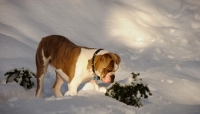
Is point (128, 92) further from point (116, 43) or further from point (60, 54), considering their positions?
point (116, 43)

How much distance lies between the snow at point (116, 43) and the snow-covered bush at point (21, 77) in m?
0.14

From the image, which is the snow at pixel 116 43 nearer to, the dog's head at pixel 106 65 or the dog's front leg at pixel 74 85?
the dog's front leg at pixel 74 85

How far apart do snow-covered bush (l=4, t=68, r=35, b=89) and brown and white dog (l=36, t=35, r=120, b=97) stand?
27 cm

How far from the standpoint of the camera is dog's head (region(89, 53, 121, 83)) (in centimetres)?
398

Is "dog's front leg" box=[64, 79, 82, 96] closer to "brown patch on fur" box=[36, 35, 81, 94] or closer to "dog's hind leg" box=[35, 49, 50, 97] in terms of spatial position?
"brown patch on fur" box=[36, 35, 81, 94]

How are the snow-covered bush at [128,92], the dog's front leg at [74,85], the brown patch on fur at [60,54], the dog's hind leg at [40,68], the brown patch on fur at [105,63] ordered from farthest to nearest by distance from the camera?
the dog's hind leg at [40,68]
the brown patch on fur at [60,54]
the dog's front leg at [74,85]
the snow-covered bush at [128,92]
the brown patch on fur at [105,63]

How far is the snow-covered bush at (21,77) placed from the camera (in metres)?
5.06

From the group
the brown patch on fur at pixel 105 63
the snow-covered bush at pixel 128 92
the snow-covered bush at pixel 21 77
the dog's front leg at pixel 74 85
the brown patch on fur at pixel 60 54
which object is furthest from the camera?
the snow-covered bush at pixel 21 77

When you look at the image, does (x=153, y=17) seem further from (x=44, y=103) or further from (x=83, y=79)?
(x=44, y=103)

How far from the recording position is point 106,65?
398 centimetres

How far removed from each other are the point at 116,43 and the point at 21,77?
467 cm

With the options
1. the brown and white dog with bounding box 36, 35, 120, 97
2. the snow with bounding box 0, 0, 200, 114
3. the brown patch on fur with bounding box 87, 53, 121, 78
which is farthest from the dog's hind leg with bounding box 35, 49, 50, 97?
the brown patch on fur with bounding box 87, 53, 121, 78

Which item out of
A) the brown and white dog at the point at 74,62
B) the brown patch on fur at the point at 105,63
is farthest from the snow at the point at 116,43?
the brown patch on fur at the point at 105,63

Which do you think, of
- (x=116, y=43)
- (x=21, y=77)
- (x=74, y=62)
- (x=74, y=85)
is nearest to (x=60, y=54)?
(x=74, y=62)
